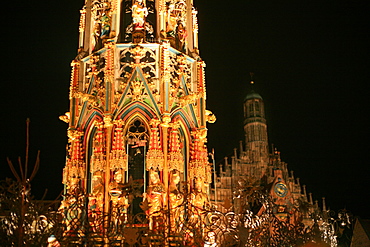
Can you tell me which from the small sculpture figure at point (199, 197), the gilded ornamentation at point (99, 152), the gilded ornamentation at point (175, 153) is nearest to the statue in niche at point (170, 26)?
the gilded ornamentation at point (175, 153)

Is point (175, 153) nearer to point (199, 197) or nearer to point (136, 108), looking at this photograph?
point (199, 197)

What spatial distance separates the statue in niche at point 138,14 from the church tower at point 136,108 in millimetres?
34

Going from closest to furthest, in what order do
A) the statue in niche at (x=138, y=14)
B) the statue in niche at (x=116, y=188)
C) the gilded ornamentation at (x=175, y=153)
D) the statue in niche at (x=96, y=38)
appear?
the statue in niche at (x=116, y=188)
the gilded ornamentation at (x=175, y=153)
the statue in niche at (x=138, y=14)
the statue in niche at (x=96, y=38)

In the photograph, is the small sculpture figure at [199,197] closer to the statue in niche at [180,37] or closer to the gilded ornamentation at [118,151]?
the gilded ornamentation at [118,151]

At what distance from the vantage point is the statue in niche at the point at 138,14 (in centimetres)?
1678

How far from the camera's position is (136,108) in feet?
52.0

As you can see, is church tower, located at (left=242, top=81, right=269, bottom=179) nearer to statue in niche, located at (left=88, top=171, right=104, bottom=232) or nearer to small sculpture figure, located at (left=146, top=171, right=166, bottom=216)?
small sculpture figure, located at (left=146, top=171, right=166, bottom=216)

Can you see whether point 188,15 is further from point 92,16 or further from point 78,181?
Result: point 78,181

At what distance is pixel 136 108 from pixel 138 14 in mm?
3383

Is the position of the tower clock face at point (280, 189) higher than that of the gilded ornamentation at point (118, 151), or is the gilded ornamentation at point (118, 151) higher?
the tower clock face at point (280, 189)

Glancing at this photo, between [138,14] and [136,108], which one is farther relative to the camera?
[138,14]

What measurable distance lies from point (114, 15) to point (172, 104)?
12.5ft

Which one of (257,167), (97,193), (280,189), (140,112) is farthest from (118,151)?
(257,167)

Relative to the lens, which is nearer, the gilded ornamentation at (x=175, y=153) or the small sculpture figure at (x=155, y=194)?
the small sculpture figure at (x=155, y=194)
